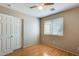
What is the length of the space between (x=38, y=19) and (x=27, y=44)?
2.29 ft

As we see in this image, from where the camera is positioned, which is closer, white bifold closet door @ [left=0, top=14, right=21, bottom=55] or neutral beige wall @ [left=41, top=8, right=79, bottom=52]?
neutral beige wall @ [left=41, top=8, right=79, bottom=52]

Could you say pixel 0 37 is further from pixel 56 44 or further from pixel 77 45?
pixel 77 45

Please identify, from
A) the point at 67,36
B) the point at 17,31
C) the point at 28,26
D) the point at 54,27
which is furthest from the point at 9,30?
the point at 67,36

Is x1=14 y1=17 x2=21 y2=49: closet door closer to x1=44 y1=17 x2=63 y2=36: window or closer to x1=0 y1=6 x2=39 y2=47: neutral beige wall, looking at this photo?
x1=0 y1=6 x2=39 y2=47: neutral beige wall

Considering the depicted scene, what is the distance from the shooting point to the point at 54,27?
1.46m

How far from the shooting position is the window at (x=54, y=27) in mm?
1467

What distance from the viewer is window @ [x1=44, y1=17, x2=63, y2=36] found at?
4.81ft

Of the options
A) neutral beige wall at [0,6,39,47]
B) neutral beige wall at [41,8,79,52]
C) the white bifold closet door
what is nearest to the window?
neutral beige wall at [41,8,79,52]

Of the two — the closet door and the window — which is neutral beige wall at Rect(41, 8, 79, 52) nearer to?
the window

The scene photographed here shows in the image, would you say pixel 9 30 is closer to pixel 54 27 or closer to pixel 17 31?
pixel 17 31

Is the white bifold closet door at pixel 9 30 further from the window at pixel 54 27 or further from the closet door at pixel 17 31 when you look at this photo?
the window at pixel 54 27

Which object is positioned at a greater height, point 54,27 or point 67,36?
point 54,27

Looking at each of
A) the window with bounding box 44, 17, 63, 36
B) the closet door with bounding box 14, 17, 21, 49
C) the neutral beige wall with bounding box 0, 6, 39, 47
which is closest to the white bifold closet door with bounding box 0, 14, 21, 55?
the closet door with bounding box 14, 17, 21, 49

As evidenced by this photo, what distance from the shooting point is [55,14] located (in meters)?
1.49
